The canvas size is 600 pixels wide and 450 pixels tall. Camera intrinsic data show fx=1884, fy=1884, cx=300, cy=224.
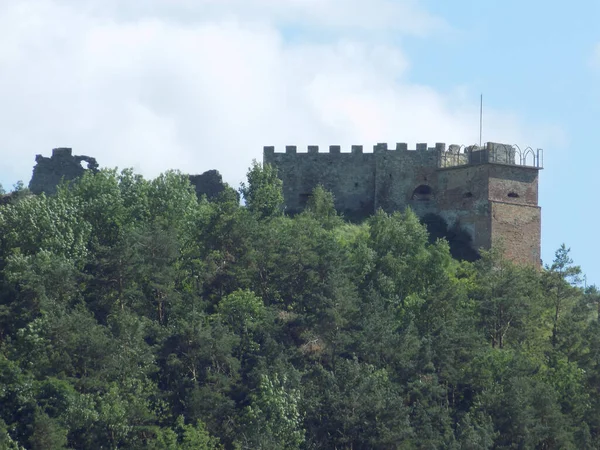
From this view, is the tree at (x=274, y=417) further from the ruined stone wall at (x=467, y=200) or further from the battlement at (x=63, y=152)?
the battlement at (x=63, y=152)

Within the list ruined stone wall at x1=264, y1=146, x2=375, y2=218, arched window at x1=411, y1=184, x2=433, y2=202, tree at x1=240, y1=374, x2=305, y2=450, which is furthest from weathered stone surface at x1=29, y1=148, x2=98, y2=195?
tree at x1=240, y1=374, x2=305, y2=450

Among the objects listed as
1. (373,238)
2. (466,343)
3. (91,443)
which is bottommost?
(91,443)

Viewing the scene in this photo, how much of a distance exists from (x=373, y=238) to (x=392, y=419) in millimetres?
13172

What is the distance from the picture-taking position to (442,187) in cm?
7369

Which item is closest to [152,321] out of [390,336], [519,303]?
[390,336]

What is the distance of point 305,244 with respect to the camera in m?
65.1

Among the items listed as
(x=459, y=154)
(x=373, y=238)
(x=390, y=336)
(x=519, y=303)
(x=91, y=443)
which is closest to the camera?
(x=91, y=443)

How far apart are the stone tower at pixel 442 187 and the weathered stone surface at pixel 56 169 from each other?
7707 millimetres

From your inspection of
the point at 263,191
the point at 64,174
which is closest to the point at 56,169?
the point at 64,174

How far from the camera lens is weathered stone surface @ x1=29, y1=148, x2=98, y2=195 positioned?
252 feet

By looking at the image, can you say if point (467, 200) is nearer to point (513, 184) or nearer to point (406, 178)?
point (513, 184)

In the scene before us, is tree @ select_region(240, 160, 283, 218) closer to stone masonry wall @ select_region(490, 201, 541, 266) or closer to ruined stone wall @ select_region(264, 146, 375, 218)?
ruined stone wall @ select_region(264, 146, 375, 218)

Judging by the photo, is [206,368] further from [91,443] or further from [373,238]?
[373,238]

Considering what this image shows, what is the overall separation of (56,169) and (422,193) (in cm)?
1513
